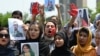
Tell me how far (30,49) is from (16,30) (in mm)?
554

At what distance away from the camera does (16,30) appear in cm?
632

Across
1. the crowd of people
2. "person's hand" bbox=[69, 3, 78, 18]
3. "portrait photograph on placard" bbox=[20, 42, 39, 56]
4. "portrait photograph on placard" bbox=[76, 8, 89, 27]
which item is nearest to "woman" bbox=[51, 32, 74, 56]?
the crowd of people

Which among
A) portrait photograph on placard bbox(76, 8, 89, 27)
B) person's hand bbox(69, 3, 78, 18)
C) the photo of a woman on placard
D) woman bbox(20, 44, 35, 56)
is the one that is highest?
person's hand bbox(69, 3, 78, 18)

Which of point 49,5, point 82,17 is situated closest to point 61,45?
point 82,17

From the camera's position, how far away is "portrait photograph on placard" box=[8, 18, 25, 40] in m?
6.26

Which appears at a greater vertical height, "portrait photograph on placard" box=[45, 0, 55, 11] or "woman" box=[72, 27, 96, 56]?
"portrait photograph on placard" box=[45, 0, 55, 11]

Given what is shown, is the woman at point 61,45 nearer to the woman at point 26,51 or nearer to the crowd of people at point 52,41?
the crowd of people at point 52,41

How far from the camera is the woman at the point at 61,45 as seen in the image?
5895 mm

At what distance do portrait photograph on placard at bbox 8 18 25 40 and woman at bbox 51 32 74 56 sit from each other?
0.59 m

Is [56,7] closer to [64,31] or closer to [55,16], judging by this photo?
[55,16]

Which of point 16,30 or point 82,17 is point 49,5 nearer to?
point 82,17

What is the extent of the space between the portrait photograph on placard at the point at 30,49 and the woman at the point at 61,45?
277 mm

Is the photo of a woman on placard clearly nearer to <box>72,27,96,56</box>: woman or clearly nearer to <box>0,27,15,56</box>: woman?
<box>0,27,15,56</box>: woman

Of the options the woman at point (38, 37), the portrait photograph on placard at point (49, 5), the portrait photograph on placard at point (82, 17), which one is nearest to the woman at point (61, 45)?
the woman at point (38, 37)
